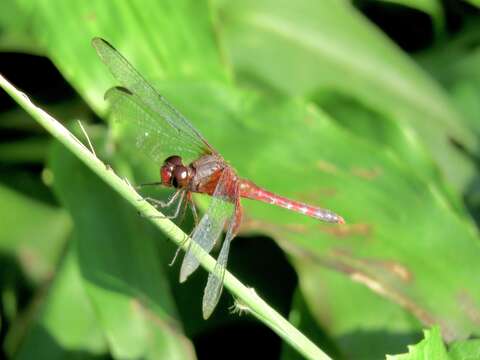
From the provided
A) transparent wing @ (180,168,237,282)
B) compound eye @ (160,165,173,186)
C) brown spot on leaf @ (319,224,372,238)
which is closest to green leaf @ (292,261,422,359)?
brown spot on leaf @ (319,224,372,238)

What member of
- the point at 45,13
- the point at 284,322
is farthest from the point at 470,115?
the point at 284,322

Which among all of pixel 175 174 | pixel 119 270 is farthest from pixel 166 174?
pixel 119 270

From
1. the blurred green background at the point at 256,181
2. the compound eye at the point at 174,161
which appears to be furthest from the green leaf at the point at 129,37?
the compound eye at the point at 174,161

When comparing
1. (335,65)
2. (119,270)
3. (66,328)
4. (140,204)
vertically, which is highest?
(140,204)

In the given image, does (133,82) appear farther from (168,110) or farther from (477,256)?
(477,256)

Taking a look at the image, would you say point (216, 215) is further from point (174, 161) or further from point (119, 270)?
point (119, 270)

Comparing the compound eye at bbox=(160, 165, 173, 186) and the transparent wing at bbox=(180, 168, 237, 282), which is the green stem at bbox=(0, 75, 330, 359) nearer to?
→ the transparent wing at bbox=(180, 168, 237, 282)
